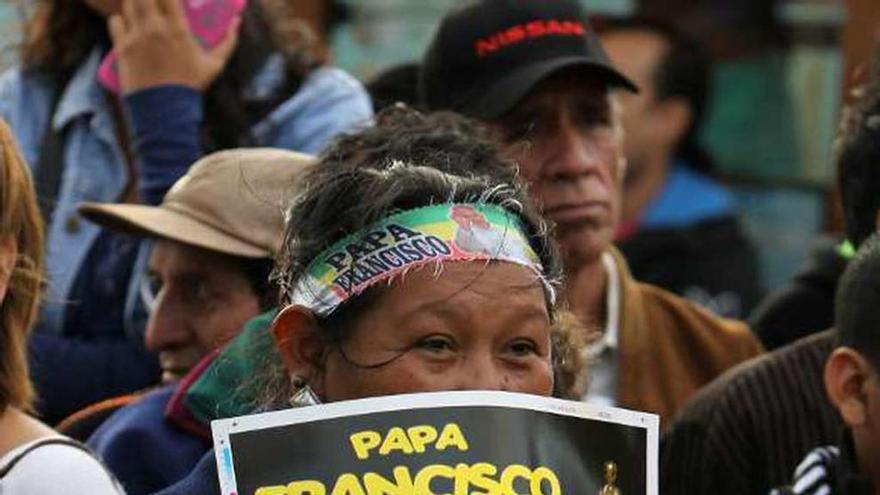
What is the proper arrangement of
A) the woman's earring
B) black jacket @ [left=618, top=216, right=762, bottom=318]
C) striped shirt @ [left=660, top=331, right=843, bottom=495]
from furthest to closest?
1. black jacket @ [left=618, top=216, right=762, bottom=318]
2. striped shirt @ [left=660, top=331, right=843, bottom=495]
3. the woman's earring

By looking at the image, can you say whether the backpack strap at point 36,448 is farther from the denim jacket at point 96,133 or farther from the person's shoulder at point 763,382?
the person's shoulder at point 763,382

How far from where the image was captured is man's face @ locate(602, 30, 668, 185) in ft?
28.4

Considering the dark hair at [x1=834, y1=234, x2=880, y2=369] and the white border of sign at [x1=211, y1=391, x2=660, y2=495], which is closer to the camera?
the white border of sign at [x1=211, y1=391, x2=660, y2=495]

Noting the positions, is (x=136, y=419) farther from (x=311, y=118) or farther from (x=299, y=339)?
(x=311, y=118)

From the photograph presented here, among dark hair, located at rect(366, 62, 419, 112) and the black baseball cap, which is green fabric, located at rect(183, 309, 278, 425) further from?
dark hair, located at rect(366, 62, 419, 112)

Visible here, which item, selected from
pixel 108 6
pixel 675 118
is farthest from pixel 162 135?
pixel 675 118

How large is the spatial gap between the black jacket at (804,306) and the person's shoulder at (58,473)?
2.86 meters

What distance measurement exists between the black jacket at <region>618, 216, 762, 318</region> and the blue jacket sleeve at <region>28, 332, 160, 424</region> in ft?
10.2

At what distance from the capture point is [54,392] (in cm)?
515

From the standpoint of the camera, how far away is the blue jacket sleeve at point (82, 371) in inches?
202

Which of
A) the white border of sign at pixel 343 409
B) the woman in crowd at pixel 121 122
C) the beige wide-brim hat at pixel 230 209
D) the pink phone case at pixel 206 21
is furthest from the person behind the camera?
the pink phone case at pixel 206 21

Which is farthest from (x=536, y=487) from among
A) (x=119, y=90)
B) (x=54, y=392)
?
(x=119, y=90)

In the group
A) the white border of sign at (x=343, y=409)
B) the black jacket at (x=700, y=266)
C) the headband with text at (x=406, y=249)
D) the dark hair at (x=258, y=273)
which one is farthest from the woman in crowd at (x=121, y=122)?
the black jacket at (x=700, y=266)

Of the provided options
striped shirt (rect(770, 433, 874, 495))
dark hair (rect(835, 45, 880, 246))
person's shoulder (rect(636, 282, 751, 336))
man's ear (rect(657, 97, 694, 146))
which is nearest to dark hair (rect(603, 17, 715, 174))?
man's ear (rect(657, 97, 694, 146))
